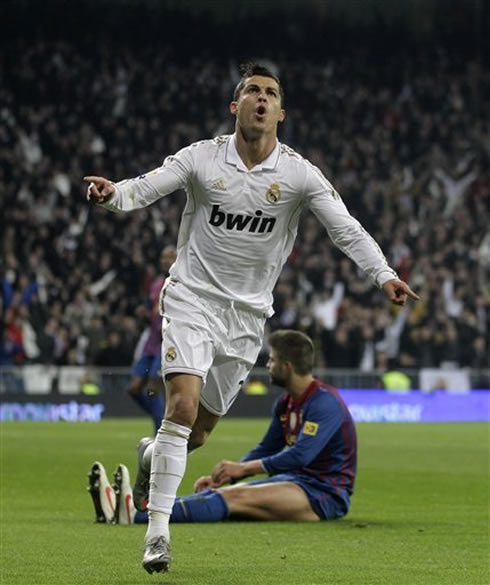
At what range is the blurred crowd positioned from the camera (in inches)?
1067

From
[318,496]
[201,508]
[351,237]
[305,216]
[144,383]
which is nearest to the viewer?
[351,237]

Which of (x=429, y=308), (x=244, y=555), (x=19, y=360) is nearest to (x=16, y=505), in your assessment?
(x=244, y=555)

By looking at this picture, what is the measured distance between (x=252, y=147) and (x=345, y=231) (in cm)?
67

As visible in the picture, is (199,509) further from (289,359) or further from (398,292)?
(398,292)

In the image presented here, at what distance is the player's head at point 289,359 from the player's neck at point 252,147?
199 centimetres

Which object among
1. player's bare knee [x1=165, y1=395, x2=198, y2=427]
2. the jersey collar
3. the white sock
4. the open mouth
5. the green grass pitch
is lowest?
the green grass pitch

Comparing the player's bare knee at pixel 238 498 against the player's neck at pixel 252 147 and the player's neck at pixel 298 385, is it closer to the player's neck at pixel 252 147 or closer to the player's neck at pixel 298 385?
the player's neck at pixel 298 385

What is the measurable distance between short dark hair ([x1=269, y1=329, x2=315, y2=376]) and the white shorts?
5.22 ft

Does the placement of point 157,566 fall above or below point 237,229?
below

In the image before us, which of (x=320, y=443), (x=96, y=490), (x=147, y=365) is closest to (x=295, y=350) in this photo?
(x=320, y=443)

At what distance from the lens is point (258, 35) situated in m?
39.2

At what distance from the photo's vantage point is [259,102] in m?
7.09

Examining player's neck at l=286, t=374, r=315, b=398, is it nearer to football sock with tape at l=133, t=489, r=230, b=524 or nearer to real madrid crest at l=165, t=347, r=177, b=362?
football sock with tape at l=133, t=489, r=230, b=524

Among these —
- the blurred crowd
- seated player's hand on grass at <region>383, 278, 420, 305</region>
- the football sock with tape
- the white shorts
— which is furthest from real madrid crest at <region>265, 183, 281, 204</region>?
the blurred crowd
